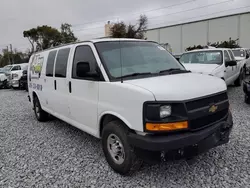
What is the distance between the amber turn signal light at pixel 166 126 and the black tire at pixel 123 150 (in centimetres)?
44

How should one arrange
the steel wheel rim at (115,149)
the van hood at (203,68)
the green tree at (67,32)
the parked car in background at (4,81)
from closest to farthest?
the steel wheel rim at (115,149) < the van hood at (203,68) < the parked car in background at (4,81) < the green tree at (67,32)

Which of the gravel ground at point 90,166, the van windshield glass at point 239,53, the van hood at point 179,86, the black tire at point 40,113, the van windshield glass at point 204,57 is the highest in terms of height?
the van windshield glass at point 239,53

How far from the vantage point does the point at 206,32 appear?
3809cm

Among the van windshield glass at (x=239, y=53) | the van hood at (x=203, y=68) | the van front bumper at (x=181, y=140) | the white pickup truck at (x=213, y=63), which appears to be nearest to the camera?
the van front bumper at (x=181, y=140)

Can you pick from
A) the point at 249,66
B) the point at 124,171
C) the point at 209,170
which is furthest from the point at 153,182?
the point at 249,66

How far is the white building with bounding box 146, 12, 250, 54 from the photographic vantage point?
1366 inches

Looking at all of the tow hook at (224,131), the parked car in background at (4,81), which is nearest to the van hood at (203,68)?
the tow hook at (224,131)

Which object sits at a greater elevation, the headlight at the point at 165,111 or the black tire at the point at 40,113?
the headlight at the point at 165,111

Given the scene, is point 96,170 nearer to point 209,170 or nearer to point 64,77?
point 209,170

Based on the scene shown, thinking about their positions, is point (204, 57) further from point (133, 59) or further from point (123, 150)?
point (123, 150)

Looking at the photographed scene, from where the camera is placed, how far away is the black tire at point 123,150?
2.93 metres

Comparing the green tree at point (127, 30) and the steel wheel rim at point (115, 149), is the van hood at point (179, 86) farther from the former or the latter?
the green tree at point (127, 30)

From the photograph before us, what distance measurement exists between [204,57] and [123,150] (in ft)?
21.2

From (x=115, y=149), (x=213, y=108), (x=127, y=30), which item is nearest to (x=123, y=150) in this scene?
(x=115, y=149)
